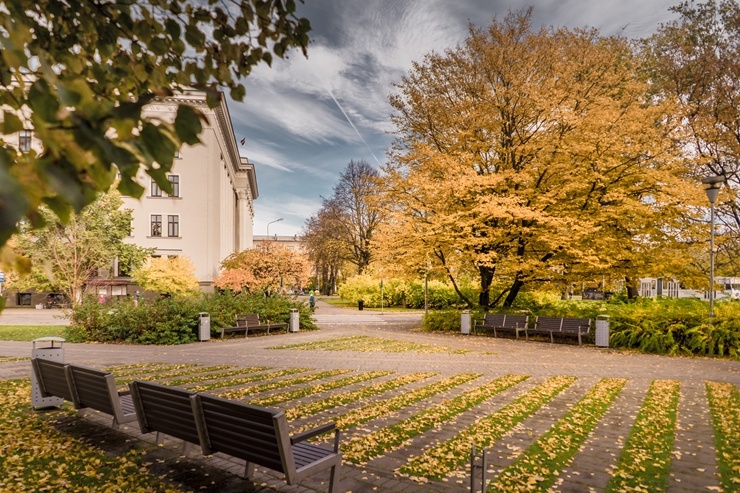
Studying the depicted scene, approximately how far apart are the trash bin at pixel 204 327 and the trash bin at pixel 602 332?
1347 centimetres

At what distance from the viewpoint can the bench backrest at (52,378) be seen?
7.12 meters

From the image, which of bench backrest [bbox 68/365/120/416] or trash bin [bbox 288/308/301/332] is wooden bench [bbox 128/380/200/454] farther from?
trash bin [bbox 288/308/301/332]

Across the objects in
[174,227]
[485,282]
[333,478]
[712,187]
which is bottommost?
[333,478]

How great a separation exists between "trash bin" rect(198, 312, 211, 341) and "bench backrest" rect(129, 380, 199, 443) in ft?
40.0

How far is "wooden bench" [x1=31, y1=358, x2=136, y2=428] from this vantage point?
626cm

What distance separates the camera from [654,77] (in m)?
26.6

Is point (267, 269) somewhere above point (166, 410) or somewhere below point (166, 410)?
above

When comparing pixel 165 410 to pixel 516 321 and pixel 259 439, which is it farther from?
pixel 516 321

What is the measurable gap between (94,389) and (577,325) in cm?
1587

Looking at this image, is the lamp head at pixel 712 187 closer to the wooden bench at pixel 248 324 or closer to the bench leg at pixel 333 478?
the bench leg at pixel 333 478

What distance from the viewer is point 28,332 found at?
64.3ft

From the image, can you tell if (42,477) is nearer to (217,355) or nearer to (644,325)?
(217,355)

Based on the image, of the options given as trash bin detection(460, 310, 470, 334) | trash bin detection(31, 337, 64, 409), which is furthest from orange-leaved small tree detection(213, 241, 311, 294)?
trash bin detection(31, 337, 64, 409)

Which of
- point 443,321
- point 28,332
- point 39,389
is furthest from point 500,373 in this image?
point 28,332
